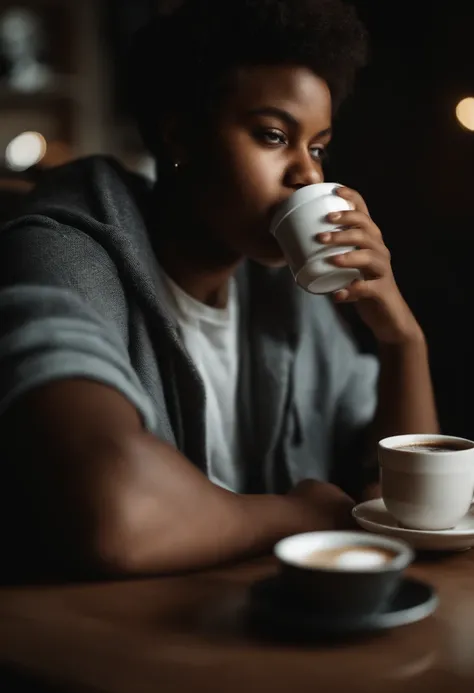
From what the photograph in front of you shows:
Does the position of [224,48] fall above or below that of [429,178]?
above

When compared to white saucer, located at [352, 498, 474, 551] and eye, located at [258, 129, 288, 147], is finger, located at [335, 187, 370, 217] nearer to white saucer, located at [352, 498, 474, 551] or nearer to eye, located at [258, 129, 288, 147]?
eye, located at [258, 129, 288, 147]

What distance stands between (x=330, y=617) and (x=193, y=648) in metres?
0.10

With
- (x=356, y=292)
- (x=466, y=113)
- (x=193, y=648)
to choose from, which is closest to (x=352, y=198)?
(x=356, y=292)

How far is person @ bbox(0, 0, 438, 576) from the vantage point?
79cm

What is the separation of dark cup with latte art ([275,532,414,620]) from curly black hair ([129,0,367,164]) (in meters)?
0.72

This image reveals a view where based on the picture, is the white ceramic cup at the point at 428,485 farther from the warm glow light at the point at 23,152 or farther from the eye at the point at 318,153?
the warm glow light at the point at 23,152

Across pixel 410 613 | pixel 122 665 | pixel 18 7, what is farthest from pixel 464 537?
pixel 18 7

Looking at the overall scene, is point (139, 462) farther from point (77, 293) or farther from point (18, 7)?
point (18, 7)

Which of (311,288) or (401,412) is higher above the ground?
(311,288)

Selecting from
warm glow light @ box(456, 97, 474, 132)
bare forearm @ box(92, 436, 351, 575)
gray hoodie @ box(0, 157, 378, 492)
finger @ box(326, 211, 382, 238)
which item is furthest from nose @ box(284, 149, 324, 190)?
bare forearm @ box(92, 436, 351, 575)

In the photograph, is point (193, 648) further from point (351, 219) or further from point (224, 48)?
point (224, 48)

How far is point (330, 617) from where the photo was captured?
2.12 ft

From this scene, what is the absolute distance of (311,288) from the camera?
3.68 ft

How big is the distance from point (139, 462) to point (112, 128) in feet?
Result: 8.48
